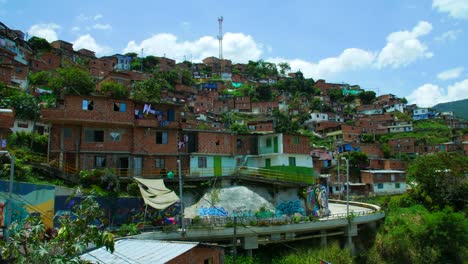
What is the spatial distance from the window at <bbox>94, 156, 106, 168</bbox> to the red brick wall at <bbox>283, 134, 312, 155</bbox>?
55.8 ft

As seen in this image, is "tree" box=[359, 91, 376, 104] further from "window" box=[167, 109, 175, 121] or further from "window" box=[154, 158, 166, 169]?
"window" box=[154, 158, 166, 169]

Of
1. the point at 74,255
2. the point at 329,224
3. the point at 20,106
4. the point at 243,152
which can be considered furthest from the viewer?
the point at 20,106

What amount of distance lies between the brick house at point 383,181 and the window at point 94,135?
46.2m

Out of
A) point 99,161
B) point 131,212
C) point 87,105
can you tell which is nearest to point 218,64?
point 87,105

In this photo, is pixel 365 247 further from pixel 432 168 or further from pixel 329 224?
pixel 432 168

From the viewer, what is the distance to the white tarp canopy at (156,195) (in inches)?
1137

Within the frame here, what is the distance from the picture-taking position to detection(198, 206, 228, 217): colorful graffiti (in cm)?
3325

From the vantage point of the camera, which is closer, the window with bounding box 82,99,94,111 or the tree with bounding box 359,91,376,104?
the window with bounding box 82,99,94,111

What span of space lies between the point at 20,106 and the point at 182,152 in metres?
21.6

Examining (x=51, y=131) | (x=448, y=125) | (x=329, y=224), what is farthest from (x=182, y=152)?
(x=448, y=125)

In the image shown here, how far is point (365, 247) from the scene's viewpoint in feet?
125

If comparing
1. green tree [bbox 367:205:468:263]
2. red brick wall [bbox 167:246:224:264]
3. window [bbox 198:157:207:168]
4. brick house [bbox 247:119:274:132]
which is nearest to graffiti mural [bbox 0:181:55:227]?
red brick wall [bbox 167:246:224:264]

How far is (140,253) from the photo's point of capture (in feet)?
60.3

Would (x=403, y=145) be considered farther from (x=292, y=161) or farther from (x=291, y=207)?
(x=291, y=207)
